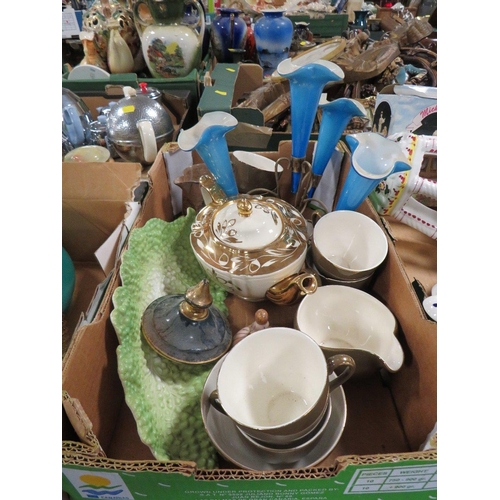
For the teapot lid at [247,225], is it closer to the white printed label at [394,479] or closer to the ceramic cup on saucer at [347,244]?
the ceramic cup on saucer at [347,244]

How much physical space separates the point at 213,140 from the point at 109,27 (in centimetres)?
97

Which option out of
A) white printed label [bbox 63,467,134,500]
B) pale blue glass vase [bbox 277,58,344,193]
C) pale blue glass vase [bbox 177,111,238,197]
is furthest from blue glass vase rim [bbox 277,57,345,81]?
white printed label [bbox 63,467,134,500]

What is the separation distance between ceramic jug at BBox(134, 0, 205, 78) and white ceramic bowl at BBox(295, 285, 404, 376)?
100 centimetres

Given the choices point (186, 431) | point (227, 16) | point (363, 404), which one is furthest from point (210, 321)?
point (227, 16)

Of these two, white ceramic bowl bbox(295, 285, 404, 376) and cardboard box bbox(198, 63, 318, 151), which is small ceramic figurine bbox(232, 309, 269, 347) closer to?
white ceramic bowl bbox(295, 285, 404, 376)

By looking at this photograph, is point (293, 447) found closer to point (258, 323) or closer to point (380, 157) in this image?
point (258, 323)

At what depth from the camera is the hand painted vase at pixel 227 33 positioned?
149 centimetres

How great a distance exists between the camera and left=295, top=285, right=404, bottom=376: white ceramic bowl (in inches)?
24.3

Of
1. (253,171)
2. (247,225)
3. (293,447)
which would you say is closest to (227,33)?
(253,171)

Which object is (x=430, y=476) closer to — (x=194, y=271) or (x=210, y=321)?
(x=210, y=321)

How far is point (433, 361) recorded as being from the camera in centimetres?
50

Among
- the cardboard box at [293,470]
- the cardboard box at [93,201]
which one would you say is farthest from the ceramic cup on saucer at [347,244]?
the cardboard box at [93,201]

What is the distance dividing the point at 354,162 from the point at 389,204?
0.19 meters

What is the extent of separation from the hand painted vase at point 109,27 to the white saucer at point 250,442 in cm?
130
